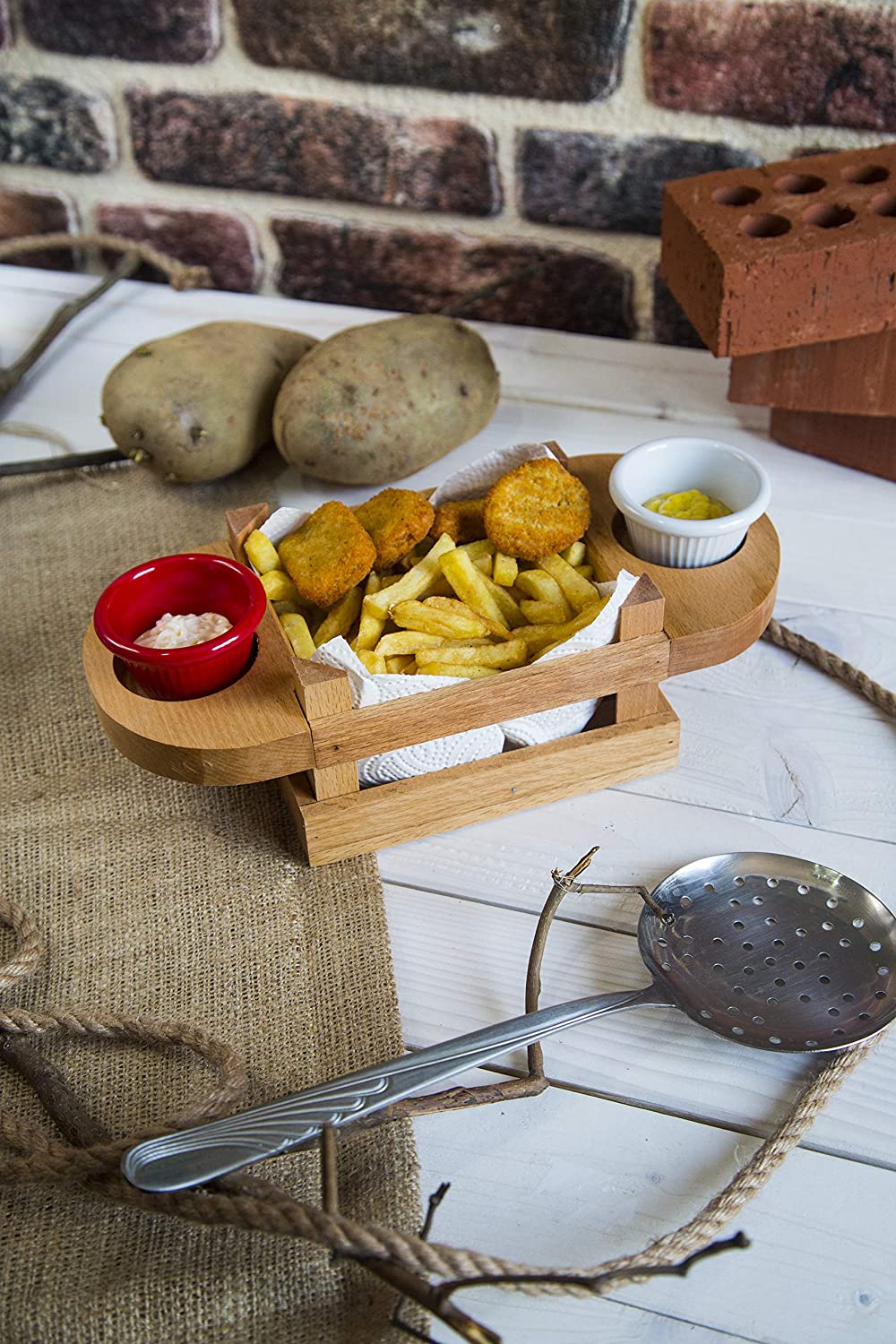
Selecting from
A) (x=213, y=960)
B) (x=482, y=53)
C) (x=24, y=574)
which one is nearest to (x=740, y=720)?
(x=213, y=960)

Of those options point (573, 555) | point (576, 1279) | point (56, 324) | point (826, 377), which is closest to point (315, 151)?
point (56, 324)

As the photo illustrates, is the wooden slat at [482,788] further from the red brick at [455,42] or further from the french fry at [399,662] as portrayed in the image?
the red brick at [455,42]

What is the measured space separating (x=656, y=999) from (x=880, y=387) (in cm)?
60

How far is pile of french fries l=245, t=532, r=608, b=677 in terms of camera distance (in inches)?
31.9

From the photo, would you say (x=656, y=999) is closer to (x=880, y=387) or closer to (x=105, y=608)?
(x=105, y=608)

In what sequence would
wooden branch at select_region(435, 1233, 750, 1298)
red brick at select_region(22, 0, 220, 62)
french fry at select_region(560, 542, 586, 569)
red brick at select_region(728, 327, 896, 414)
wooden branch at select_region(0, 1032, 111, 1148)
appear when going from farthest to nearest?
A: red brick at select_region(22, 0, 220, 62), red brick at select_region(728, 327, 896, 414), french fry at select_region(560, 542, 586, 569), wooden branch at select_region(0, 1032, 111, 1148), wooden branch at select_region(435, 1233, 750, 1298)

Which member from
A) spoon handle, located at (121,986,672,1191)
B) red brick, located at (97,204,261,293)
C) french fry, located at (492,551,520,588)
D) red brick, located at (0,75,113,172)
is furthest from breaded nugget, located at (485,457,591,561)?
red brick, located at (0,75,113,172)

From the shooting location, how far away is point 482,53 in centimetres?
132

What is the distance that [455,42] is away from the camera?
1.32 metres

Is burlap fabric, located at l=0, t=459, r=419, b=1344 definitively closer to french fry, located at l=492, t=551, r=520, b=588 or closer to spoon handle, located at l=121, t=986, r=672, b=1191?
spoon handle, located at l=121, t=986, r=672, b=1191

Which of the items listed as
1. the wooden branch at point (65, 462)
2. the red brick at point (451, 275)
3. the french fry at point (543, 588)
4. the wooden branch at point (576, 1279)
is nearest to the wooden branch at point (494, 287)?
the red brick at point (451, 275)

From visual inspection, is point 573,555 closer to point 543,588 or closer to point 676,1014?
point 543,588

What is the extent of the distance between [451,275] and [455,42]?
0.25 m

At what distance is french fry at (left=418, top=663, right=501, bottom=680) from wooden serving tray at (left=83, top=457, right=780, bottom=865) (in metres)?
0.02
